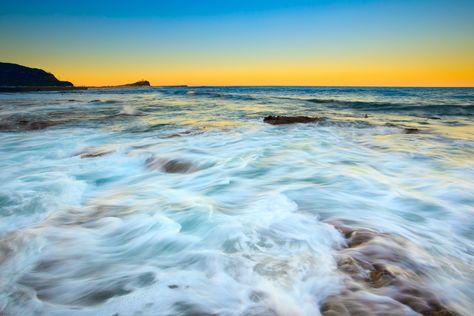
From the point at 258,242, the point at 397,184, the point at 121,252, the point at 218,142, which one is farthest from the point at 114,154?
the point at 397,184

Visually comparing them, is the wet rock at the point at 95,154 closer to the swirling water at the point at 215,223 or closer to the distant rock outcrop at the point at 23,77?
the swirling water at the point at 215,223

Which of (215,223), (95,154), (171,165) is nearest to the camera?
(215,223)

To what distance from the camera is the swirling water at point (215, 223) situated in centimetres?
250

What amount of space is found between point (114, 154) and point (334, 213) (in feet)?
18.8

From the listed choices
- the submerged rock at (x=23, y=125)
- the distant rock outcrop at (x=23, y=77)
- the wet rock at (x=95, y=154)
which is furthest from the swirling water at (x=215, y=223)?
the distant rock outcrop at (x=23, y=77)

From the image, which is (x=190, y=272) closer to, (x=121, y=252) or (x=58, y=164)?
(x=121, y=252)

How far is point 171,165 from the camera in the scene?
679 cm

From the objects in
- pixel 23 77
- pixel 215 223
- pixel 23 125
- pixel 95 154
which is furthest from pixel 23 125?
pixel 23 77

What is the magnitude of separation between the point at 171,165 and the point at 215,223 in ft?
10.5

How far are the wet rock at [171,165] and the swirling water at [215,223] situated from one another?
0.04m

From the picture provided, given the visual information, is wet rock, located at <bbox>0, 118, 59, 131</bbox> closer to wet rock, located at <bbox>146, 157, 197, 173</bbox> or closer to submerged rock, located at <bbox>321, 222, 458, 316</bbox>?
wet rock, located at <bbox>146, 157, 197, 173</bbox>

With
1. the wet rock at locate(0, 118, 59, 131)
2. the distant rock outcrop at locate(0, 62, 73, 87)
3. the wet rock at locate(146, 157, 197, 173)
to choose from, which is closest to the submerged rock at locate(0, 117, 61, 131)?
the wet rock at locate(0, 118, 59, 131)

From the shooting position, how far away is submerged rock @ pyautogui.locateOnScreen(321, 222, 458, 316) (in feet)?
7.42

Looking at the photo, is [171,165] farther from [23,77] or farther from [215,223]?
[23,77]
